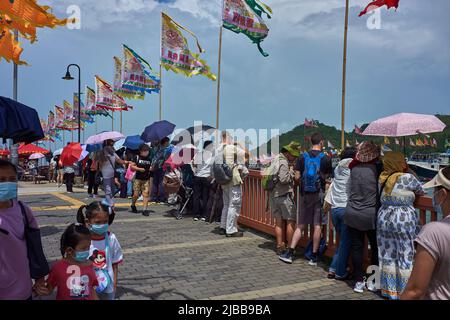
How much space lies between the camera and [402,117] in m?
5.35

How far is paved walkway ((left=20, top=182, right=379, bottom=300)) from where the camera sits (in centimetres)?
444

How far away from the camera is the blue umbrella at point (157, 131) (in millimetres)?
11159

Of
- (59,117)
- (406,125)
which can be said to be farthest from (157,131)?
(59,117)

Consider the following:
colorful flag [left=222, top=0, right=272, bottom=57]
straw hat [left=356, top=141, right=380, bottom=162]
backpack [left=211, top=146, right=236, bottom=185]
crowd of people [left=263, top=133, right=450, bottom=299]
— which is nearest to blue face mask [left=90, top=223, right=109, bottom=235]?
crowd of people [left=263, top=133, right=450, bottom=299]

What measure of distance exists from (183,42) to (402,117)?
1011cm

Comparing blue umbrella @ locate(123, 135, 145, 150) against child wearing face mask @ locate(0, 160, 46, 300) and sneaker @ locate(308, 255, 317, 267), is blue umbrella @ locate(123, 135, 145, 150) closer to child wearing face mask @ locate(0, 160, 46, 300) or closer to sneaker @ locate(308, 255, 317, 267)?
sneaker @ locate(308, 255, 317, 267)

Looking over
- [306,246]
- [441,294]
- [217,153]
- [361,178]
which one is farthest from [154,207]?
[441,294]

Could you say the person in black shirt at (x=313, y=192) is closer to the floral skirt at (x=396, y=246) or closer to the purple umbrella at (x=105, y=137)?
the floral skirt at (x=396, y=246)

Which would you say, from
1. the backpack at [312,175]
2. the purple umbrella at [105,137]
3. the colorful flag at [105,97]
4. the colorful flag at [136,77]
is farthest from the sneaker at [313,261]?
the colorful flag at [105,97]

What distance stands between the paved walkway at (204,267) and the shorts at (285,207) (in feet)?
2.17

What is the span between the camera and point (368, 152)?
184 inches

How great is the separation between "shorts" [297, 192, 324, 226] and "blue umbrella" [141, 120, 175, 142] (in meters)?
6.36

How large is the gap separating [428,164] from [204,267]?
6533cm

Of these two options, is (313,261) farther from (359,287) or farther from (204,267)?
(204,267)
